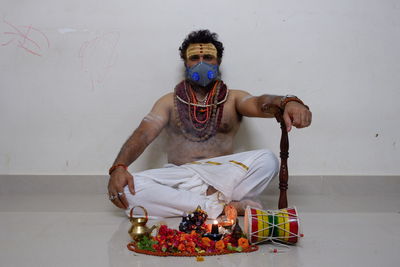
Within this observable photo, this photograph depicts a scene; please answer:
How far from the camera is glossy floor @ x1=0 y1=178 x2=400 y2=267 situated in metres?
2.05

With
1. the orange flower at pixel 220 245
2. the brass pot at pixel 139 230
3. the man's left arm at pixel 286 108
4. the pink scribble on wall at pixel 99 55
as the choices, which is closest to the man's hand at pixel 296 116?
the man's left arm at pixel 286 108

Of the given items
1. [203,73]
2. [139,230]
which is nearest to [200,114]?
[203,73]

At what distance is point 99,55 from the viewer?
3846 mm

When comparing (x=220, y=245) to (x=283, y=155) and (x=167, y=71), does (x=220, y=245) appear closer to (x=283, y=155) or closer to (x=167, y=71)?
(x=283, y=155)

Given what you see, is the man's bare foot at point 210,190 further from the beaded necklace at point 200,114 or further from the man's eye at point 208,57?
the man's eye at point 208,57

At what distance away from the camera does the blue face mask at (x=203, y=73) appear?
10.8 ft

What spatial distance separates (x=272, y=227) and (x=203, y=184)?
954 mm

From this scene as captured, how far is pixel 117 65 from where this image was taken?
384 centimetres

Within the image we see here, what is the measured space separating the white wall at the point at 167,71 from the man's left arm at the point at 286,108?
60 centimetres

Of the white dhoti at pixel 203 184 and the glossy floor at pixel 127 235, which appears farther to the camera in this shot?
the white dhoti at pixel 203 184

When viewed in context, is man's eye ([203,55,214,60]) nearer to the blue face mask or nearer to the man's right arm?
the blue face mask

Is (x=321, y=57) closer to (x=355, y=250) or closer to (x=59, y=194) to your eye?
(x=355, y=250)

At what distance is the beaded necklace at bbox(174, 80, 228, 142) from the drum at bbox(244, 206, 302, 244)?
3.90 ft

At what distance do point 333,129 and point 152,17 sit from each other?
6.38 feet
